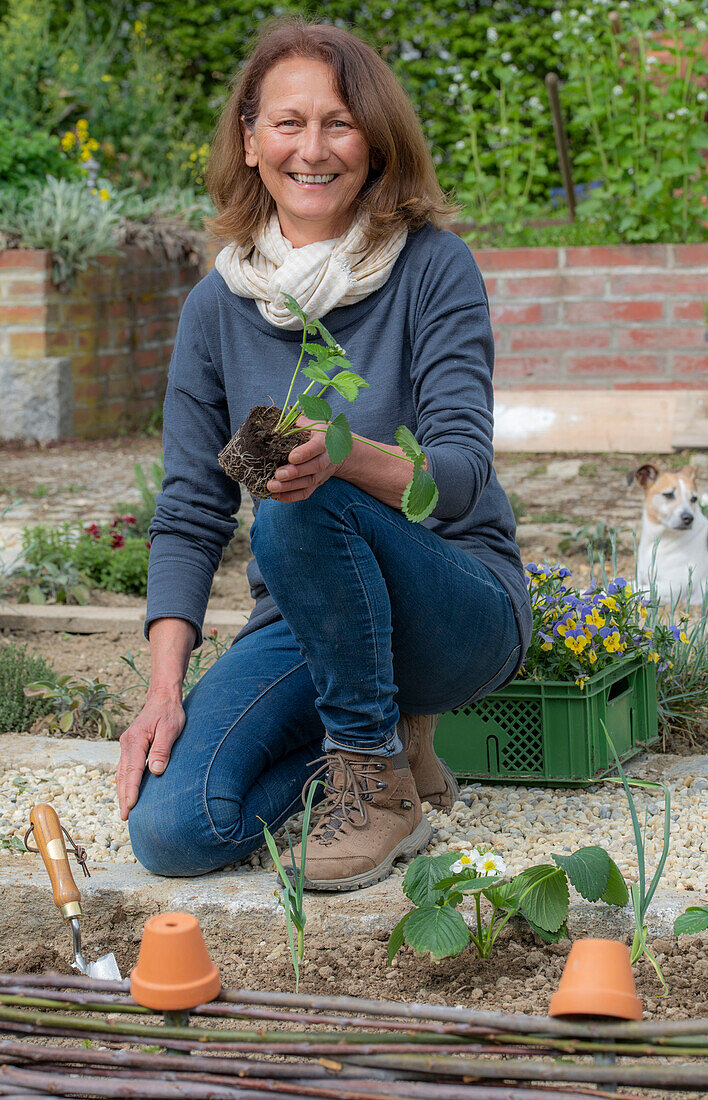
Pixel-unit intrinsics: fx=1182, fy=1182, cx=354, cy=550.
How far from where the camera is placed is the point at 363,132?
2.23 m

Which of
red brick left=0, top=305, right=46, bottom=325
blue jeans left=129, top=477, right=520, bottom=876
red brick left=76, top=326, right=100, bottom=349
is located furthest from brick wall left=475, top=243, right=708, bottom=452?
A: blue jeans left=129, top=477, right=520, bottom=876

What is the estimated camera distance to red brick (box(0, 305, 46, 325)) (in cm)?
657

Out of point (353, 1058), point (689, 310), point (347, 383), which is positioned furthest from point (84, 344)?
point (353, 1058)

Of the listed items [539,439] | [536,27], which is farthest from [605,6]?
[539,439]

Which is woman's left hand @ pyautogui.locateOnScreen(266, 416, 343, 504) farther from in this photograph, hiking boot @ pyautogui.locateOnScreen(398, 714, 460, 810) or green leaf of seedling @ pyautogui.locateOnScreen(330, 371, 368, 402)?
hiking boot @ pyautogui.locateOnScreen(398, 714, 460, 810)

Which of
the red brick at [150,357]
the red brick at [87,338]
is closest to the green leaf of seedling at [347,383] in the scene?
the red brick at [87,338]

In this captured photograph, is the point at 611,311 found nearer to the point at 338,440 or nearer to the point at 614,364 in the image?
the point at 614,364

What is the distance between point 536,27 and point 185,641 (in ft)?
27.1

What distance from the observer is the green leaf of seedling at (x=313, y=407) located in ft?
5.24

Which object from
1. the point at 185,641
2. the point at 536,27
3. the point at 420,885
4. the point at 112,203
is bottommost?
the point at 420,885

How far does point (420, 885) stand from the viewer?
1.70 metres

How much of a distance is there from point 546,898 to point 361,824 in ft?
1.29

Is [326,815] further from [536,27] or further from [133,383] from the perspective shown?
[536,27]

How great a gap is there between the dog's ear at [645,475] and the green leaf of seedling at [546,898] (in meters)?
2.51
